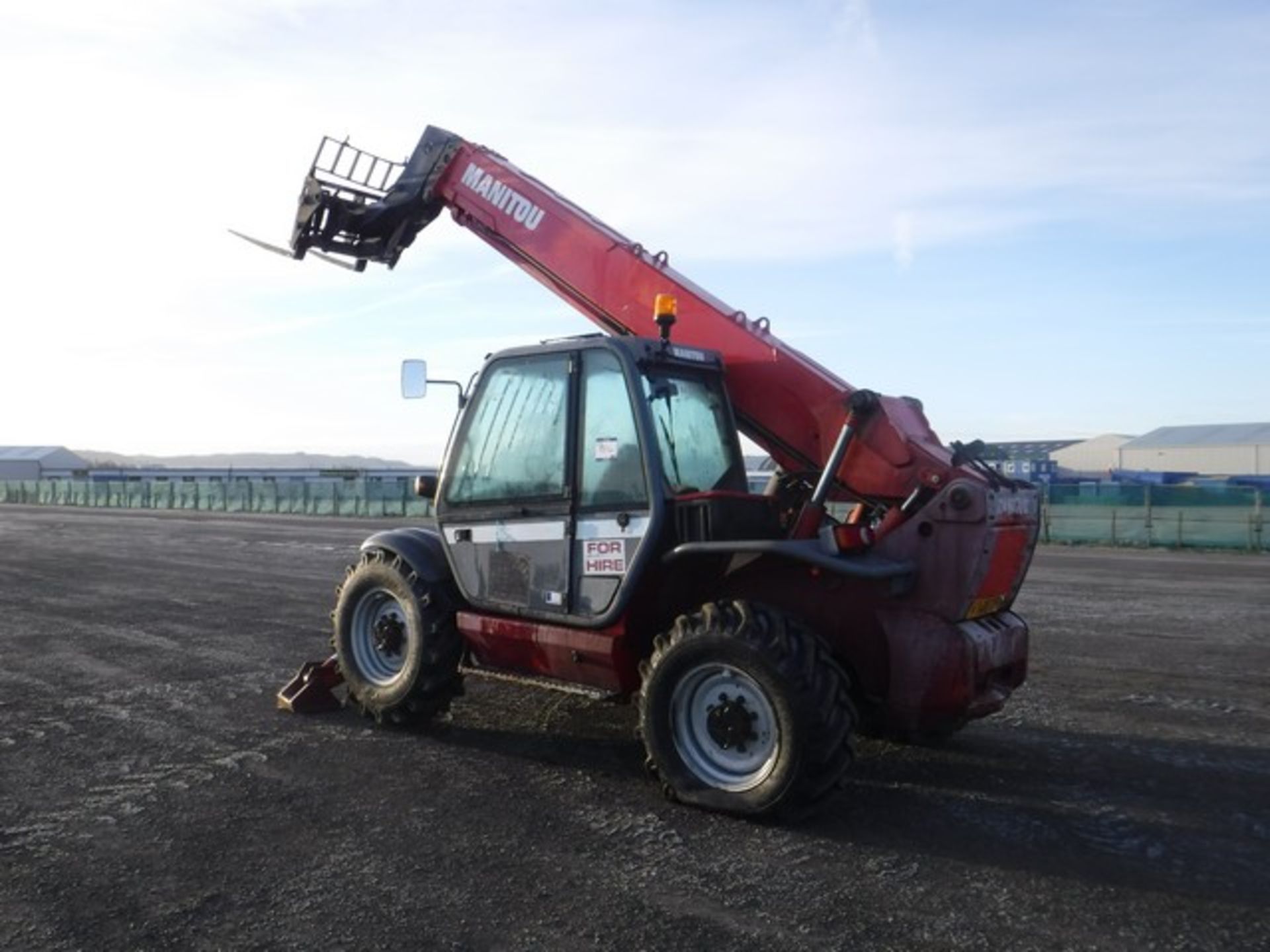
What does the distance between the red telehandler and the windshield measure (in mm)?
17

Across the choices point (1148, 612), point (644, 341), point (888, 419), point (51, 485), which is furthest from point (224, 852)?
point (51, 485)

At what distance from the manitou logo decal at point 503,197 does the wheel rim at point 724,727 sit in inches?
140

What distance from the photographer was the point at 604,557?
6078mm

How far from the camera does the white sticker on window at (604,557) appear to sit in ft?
19.7

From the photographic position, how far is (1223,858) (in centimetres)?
494

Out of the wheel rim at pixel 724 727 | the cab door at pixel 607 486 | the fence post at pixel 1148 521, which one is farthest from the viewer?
the fence post at pixel 1148 521

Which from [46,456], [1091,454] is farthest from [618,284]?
[46,456]

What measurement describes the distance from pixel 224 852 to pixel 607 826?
5.65ft

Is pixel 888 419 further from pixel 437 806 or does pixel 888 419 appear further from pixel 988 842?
pixel 437 806

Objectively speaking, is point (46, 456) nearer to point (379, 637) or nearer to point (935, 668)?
point (379, 637)

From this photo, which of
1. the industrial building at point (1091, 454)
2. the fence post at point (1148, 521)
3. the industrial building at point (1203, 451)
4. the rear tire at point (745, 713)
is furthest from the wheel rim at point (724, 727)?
the industrial building at point (1091, 454)

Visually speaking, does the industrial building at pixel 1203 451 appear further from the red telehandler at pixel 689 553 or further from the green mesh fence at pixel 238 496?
the red telehandler at pixel 689 553

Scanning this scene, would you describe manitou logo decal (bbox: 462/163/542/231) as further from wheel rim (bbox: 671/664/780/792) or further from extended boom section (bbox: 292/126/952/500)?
wheel rim (bbox: 671/664/780/792)

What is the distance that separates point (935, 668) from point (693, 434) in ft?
6.31
